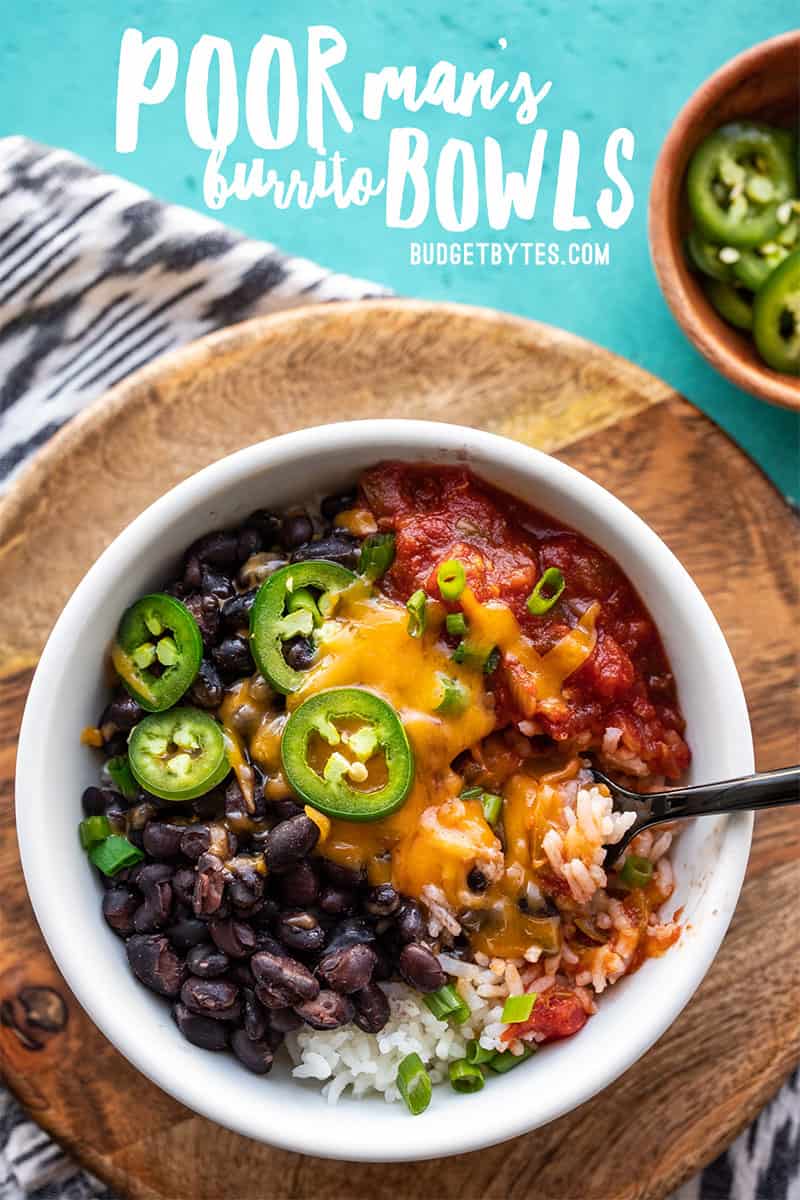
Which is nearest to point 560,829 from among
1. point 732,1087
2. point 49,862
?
point 732,1087

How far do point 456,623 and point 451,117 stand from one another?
201 cm

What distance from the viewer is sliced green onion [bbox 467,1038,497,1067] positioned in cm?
321

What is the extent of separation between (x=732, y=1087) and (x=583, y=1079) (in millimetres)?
727

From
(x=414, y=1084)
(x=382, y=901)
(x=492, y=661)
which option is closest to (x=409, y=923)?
(x=382, y=901)

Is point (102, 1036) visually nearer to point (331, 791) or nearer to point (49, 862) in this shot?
point (49, 862)

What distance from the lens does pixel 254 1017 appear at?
309cm

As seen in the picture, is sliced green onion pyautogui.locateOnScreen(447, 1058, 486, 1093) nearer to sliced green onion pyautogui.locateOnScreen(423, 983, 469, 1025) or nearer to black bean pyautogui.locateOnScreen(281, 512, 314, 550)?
sliced green onion pyautogui.locateOnScreen(423, 983, 469, 1025)

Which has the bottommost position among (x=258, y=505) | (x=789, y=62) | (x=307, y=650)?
(x=307, y=650)

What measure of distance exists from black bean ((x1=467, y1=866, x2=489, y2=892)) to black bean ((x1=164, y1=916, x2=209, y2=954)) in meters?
0.66

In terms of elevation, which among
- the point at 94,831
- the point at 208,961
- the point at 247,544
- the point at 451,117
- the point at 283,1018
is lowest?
the point at 283,1018

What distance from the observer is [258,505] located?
3361 millimetres

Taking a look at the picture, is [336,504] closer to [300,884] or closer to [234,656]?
[234,656]

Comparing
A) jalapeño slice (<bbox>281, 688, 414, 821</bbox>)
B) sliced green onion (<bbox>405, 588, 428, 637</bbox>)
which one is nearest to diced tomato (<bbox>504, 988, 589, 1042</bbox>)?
jalapeño slice (<bbox>281, 688, 414, 821</bbox>)

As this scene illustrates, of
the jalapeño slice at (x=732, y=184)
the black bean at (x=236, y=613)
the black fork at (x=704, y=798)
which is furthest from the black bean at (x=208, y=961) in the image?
the jalapeño slice at (x=732, y=184)
